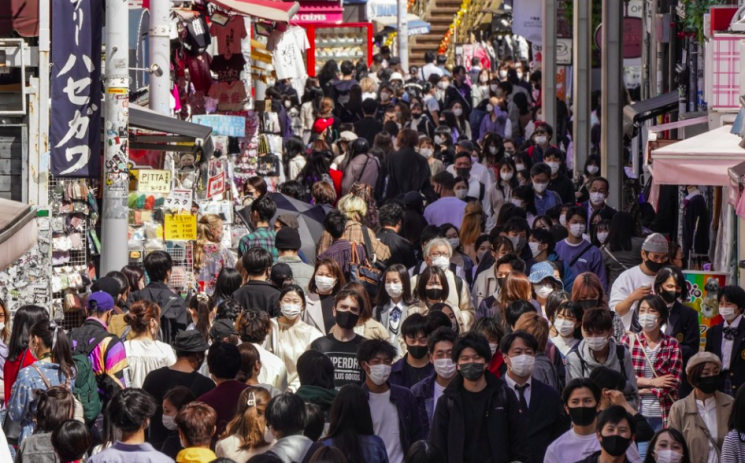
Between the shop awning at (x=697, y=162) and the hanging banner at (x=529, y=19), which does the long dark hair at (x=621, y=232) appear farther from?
the hanging banner at (x=529, y=19)

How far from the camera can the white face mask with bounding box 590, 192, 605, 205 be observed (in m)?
16.1

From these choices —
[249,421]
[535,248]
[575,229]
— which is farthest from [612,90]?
[249,421]

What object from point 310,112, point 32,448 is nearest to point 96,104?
point 32,448

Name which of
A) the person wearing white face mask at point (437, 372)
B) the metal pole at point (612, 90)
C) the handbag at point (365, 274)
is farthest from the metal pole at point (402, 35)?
the person wearing white face mask at point (437, 372)

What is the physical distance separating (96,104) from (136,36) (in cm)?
329

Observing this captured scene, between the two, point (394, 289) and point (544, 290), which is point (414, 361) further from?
point (544, 290)

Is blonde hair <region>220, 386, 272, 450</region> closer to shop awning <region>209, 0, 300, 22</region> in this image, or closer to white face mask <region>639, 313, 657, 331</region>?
white face mask <region>639, 313, 657, 331</region>

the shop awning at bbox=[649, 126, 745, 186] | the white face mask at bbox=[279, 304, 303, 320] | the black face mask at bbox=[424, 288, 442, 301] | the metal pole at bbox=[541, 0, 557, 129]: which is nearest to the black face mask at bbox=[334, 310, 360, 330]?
the white face mask at bbox=[279, 304, 303, 320]

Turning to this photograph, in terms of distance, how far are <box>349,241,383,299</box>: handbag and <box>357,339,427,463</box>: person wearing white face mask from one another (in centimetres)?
389

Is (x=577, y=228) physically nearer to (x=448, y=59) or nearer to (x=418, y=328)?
(x=418, y=328)

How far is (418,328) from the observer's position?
31.9 feet

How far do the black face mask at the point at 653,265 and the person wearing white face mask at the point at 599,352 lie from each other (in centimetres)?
238

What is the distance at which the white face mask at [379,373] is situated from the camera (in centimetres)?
866

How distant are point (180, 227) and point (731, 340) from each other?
18.6ft
